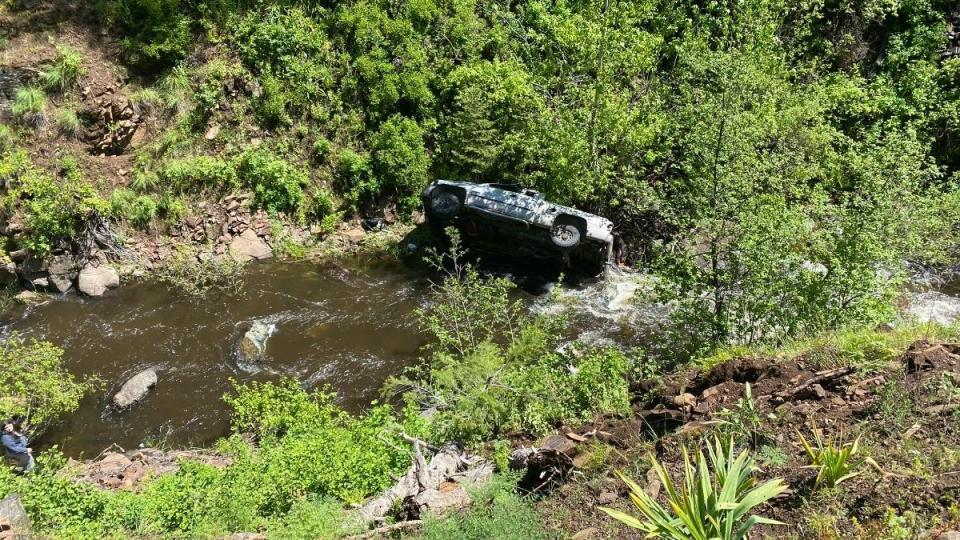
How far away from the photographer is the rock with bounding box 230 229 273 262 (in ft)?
41.4

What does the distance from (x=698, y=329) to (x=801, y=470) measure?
3.70 metres

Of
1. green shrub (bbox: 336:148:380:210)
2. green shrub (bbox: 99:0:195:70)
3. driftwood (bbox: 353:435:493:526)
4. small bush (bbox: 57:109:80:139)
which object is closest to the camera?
driftwood (bbox: 353:435:493:526)

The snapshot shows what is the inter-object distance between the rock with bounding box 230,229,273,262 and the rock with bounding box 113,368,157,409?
11.3 feet

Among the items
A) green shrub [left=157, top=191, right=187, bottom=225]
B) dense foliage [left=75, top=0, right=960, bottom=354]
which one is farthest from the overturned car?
green shrub [left=157, top=191, right=187, bottom=225]

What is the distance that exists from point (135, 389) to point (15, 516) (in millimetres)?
3344

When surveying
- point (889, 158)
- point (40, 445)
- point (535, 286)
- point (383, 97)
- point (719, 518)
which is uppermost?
point (889, 158)

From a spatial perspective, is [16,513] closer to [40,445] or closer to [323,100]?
[40,445]

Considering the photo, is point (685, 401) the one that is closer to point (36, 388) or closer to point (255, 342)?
point (255, 342)

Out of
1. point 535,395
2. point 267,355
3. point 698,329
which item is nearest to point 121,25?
point 267,355

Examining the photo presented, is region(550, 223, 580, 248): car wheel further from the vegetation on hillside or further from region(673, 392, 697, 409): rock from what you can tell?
region(673, 392, 697, 409): rock

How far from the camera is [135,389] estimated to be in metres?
9.44

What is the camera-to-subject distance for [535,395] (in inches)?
290

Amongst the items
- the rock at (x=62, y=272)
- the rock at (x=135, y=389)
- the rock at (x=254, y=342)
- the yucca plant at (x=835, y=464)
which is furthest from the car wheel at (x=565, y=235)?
the rock at (x=62, y=272)

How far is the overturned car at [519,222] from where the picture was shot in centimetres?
1129
